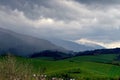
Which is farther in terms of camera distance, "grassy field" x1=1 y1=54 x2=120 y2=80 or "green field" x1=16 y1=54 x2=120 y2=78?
"green field" x1=16 y1=54 x2=120 y2=78

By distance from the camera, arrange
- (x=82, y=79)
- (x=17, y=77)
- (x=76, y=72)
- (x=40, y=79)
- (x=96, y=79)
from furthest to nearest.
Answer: (x=76, y=72) → (x=96, y=79) → (x=82, y=79) → (x=40, y=79) → (x=17, y=77)

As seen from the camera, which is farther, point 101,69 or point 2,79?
point 101,69

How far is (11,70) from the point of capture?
59.2 ft

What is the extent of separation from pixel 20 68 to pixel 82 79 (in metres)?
40.2

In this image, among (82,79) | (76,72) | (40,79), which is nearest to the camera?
(40,79)

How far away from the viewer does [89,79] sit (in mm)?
61094

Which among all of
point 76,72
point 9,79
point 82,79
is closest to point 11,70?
point 9,79

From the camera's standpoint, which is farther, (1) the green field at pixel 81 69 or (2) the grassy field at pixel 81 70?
(1) the green field at pixel 81 69

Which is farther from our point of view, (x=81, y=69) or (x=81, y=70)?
(x=81, y=69)

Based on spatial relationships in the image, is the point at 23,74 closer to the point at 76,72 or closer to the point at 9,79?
the point at 9,79

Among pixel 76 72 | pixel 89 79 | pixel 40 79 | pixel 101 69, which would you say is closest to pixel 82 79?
pixel 89 79

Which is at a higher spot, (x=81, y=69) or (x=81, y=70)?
(x=81, y=69)

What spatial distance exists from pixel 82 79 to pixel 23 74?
4102 cm

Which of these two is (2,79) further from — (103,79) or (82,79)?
(103,79)
